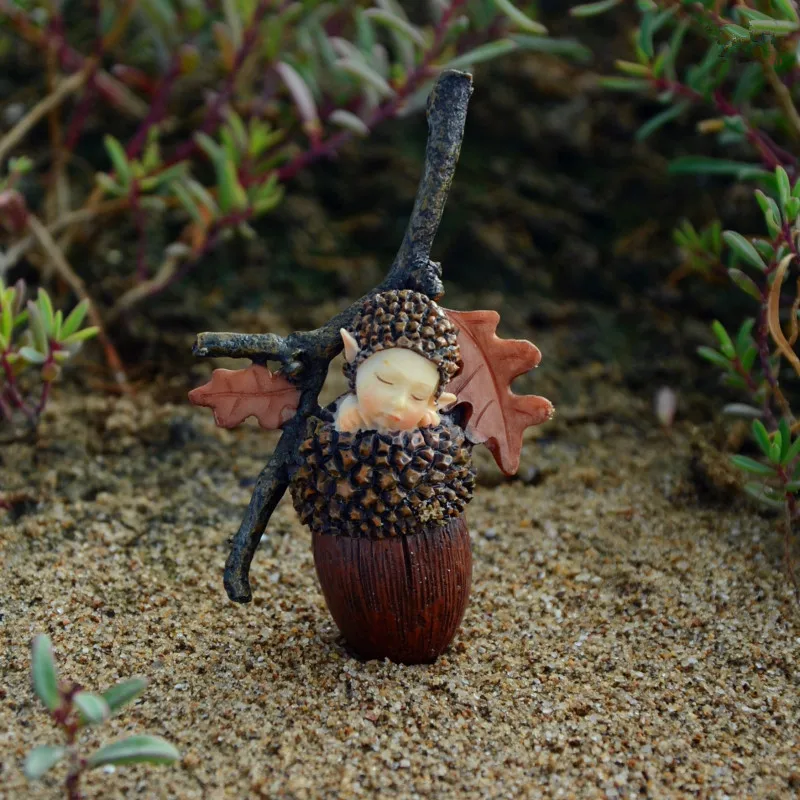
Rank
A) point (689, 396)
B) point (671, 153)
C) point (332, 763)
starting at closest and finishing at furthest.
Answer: point (332, 763), point (689, 396), point (671, 153)

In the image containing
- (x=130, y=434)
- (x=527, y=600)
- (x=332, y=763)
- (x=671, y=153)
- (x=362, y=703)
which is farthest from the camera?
(x=671, y=153)

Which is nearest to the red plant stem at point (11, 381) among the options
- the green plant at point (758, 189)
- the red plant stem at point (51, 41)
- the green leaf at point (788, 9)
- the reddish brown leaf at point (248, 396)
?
the reddish brown leaf at point (248, 396)

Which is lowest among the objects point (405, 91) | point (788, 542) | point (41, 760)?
point (788, 542)

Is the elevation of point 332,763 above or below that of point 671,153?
below

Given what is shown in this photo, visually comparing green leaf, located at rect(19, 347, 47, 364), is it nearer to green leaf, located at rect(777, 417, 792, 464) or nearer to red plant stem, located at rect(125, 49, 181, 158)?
red plant stem, located at rect(125, 49, 181, 158)

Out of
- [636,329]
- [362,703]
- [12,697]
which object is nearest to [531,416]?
[362,703]

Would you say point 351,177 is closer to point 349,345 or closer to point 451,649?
point 349,345

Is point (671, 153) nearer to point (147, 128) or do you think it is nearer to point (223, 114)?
point (223, 114)

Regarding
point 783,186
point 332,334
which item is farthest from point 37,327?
point 783,186
